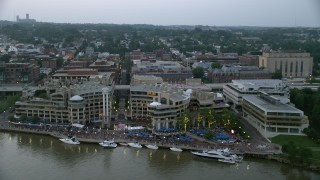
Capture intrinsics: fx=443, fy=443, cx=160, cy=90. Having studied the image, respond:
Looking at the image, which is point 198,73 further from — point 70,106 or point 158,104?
point 70,106

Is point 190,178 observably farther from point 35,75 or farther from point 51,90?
point 35,75

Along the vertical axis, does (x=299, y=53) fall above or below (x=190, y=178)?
above

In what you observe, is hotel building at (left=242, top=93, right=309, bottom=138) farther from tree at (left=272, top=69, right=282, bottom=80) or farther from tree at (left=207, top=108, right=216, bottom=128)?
tree at (left=272, top=69, right=282, bottom=80)

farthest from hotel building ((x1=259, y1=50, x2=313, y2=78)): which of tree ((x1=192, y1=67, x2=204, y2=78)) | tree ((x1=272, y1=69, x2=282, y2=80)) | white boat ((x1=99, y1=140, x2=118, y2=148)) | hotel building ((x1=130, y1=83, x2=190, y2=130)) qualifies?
white boat ((x1=99, y1=140, x2=118, y2=148))

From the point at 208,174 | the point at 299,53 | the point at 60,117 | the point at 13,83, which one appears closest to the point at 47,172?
the point at 208,174

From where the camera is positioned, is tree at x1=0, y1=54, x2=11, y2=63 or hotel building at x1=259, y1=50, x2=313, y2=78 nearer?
hotel building at x1=259, y1=50, x2=313, y2=78
